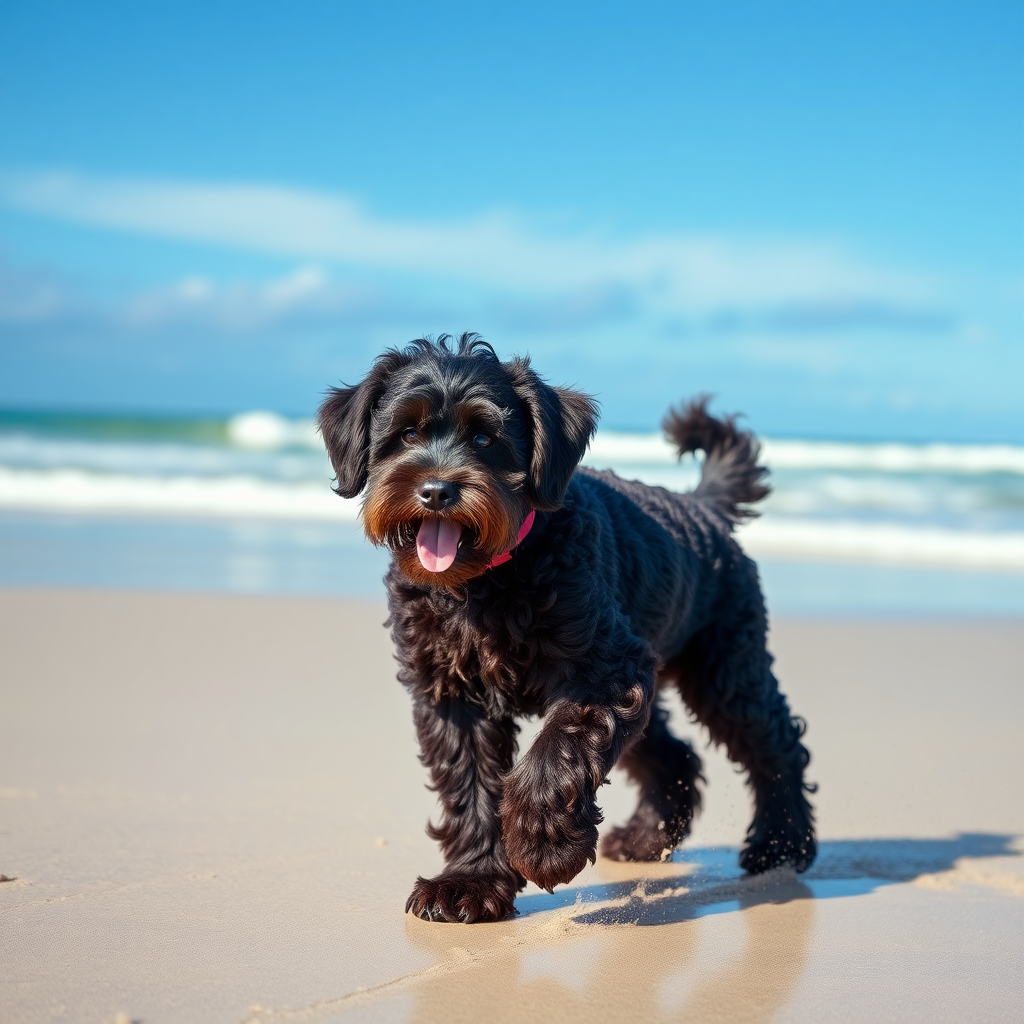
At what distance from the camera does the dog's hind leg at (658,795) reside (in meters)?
4.84

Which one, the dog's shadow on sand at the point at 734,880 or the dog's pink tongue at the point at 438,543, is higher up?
the dog's pink tongue at the point at 438,543

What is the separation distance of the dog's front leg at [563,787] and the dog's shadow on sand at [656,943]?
0.26 m

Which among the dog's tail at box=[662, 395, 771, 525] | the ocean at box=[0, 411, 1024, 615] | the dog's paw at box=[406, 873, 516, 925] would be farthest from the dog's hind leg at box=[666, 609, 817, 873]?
the ocean at box=[0, 411, 1024, 615]

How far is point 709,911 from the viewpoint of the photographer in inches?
160

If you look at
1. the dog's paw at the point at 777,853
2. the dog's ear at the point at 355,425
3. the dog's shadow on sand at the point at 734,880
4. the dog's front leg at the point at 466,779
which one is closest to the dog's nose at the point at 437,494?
the dog's ear at the point at 355,425

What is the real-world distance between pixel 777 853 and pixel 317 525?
12965 mm

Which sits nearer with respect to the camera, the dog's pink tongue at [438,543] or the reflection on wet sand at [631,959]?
the reflection on wet sand at [631,959]

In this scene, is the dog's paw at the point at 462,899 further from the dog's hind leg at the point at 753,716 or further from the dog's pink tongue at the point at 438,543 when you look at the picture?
the dog's hind leg at the point at 753,716

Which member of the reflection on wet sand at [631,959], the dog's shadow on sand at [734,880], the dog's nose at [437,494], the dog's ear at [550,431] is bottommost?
the reflection on wet sand at [631,959]

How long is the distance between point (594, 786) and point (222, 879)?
4.48 ft

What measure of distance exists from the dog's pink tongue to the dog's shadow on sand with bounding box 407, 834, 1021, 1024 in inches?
45.9

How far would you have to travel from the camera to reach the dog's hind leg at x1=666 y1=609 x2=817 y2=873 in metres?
4.83

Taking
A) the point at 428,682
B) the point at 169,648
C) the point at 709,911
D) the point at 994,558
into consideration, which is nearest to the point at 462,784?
the point at 428,682

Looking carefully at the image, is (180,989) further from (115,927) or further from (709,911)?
(709,911)
